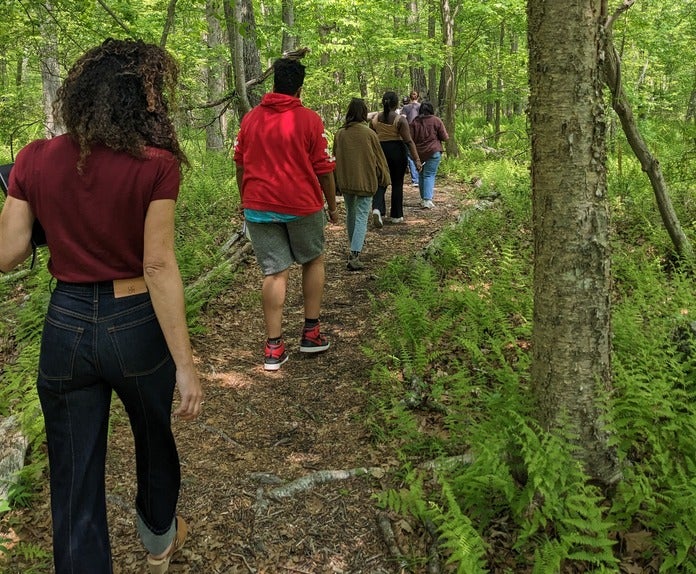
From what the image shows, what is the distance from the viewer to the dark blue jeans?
1955 mm

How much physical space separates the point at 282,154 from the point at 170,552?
2917 mm

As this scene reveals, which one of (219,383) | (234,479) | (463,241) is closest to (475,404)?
(234,479)

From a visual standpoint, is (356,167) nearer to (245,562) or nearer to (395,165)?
(395,165)

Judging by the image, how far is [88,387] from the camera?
2.02 meters

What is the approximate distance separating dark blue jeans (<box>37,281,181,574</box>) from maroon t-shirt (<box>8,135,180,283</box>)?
0.11 meters

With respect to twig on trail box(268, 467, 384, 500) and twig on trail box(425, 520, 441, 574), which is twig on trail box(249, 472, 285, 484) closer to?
twig on trail box(268, 467, 384, 500)

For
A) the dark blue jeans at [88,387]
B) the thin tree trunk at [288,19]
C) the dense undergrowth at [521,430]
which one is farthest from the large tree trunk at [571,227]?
the thin tree trunk at [288,19]

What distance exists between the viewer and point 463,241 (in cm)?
741

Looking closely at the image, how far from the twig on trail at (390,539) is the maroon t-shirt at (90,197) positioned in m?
1.87

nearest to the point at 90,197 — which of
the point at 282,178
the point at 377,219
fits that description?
the point at 282,178

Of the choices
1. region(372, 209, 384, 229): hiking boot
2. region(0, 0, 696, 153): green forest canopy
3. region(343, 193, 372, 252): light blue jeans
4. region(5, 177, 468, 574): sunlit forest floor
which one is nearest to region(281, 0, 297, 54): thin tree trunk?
region(0, 0, 696, 153): green forest canopy

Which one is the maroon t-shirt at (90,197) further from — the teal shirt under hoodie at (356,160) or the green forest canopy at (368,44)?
the green forest canopy at (368,44)

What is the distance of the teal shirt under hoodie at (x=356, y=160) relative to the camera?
6891 millimetres

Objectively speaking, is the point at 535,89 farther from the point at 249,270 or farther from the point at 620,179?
the point at 620,179
